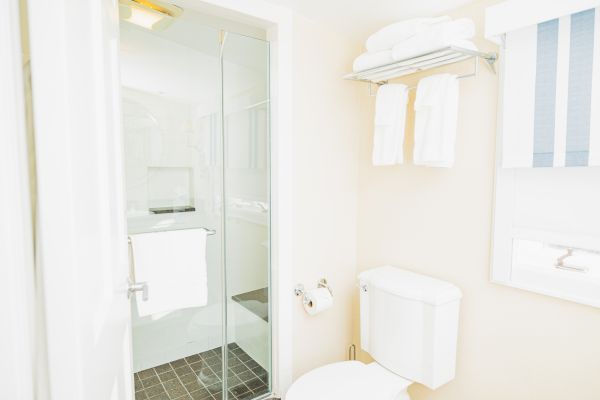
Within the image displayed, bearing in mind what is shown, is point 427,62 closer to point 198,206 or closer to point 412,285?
point 412,285

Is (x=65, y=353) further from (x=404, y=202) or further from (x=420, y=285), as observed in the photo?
(x=404, y=202)

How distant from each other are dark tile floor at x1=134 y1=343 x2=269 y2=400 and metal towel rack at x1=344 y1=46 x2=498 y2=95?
1605 mm

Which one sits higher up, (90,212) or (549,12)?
(549,12)

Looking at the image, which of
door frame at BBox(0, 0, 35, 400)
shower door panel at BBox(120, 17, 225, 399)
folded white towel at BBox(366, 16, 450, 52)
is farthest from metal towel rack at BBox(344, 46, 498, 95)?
door frame at BBox(0, 0, 35, 400)

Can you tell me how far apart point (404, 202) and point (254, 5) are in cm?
124

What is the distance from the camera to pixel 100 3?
747 mm

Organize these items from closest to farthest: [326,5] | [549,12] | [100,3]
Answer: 1. [100,3]
2. [549,12]
3. [326,5]

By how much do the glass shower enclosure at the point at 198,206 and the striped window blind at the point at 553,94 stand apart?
1124 mm

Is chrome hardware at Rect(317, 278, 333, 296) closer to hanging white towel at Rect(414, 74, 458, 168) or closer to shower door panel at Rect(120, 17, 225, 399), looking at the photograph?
shower door panel at Rect(120, 17, 225, 399)

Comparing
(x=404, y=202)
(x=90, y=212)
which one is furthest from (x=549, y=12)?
(x=90, y=212)

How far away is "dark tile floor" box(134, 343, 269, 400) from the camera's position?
173cm

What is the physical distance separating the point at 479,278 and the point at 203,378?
1.49 m

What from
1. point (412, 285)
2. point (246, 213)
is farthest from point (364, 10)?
point (412, 285)

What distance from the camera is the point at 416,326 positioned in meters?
1.51
